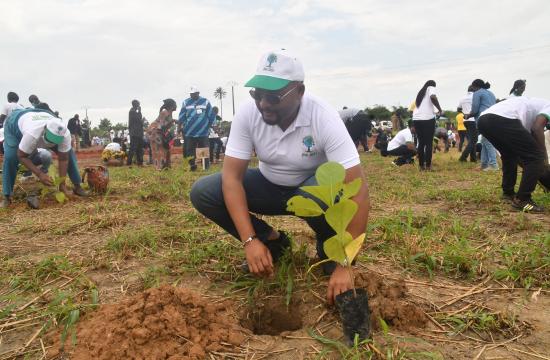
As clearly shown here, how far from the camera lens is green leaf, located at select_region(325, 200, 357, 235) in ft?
4.25

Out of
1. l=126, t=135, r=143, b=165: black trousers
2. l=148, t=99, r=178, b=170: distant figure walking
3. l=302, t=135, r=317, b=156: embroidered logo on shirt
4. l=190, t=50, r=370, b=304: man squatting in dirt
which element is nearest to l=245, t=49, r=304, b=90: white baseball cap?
l=190, t=50, r=370, b=304: man squatting in dirt

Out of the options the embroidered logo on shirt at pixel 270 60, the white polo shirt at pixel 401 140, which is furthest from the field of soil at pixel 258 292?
the white polo shirt at pixel 401 140

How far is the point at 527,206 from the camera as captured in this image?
11.1 feet

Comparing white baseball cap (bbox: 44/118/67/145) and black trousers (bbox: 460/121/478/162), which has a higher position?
white baseball cap (bbox: 44/118/67/145)

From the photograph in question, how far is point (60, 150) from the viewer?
4.48 metres

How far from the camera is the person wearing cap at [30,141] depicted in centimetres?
410

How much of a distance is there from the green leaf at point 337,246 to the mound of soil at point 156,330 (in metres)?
0.50

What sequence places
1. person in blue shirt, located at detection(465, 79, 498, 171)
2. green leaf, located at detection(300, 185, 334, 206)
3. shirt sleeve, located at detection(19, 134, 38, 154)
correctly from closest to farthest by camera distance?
green leaf, located at detection(300, 185, 334, 206)
shirt sleeve, located at detection(19, 134, 38, 154)
person in blue shirt, located at detection(465, 79, 498, 171)

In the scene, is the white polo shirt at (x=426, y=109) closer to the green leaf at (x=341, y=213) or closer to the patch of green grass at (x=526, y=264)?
the patch of green grass at (x=526, y=264)

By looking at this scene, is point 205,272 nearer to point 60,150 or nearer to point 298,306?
point 298,306

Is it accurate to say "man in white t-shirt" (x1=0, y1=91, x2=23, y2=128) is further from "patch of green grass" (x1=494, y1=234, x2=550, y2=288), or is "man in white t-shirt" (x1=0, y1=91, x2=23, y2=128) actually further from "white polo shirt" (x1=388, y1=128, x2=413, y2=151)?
"patch of green grass" (x1=494, y1=234, x2=550, y2=288)

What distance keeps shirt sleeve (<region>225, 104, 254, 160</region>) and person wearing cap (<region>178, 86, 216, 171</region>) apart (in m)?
5.68

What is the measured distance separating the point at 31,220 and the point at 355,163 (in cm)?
302

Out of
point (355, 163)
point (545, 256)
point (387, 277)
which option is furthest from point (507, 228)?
point (355, 163)
